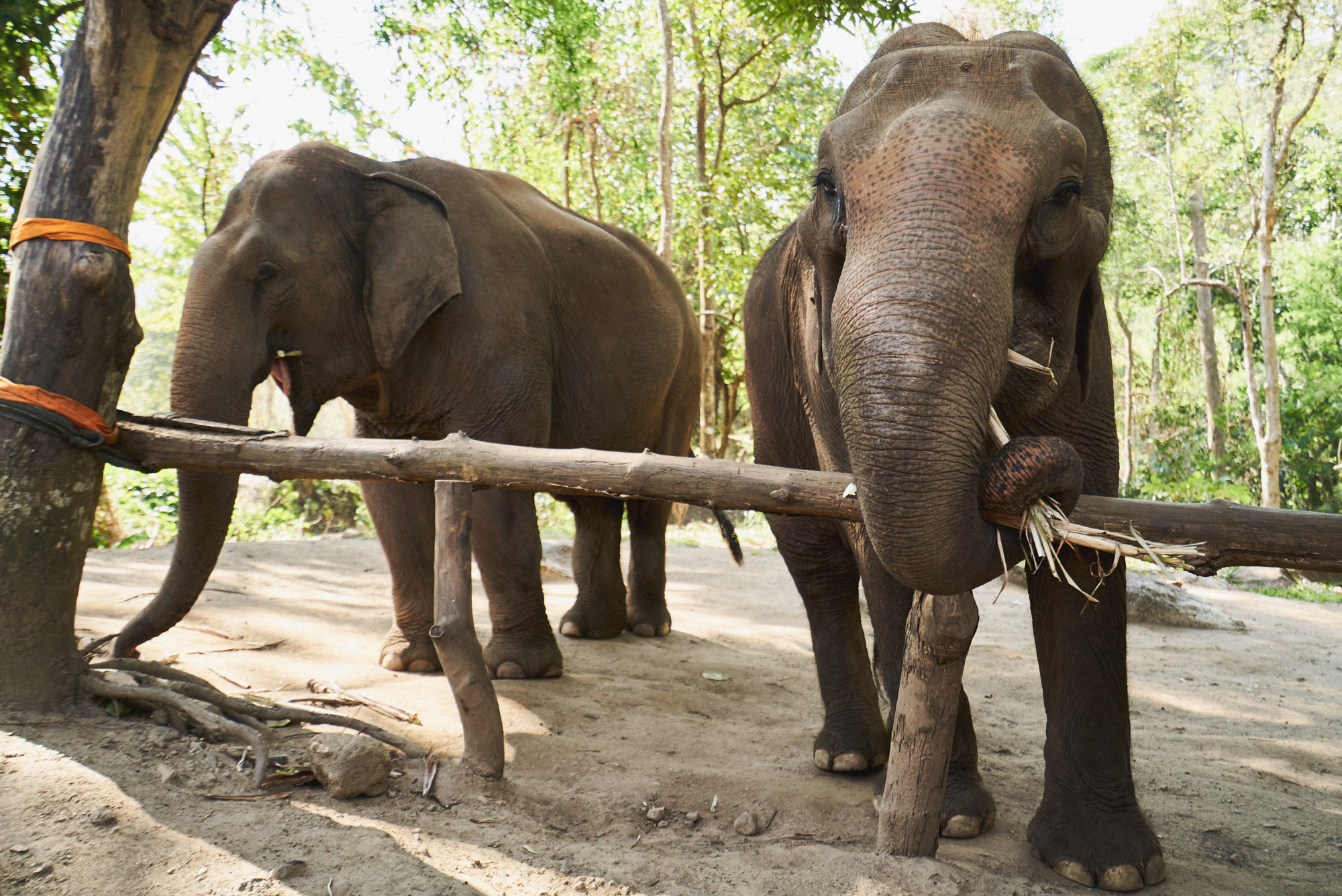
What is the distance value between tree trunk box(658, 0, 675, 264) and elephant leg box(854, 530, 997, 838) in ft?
28.7

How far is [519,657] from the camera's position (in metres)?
5.12

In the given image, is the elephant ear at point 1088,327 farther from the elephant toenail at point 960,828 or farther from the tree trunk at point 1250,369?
the tree trunk at point 1250,369

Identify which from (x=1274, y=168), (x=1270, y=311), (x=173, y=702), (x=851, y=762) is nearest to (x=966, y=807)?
(x=851, y=762)

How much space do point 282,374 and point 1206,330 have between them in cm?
2049

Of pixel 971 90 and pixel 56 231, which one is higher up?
pixel 971 90

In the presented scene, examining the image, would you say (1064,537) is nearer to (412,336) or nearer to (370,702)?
(370,702)

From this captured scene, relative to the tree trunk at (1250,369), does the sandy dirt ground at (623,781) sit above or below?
below

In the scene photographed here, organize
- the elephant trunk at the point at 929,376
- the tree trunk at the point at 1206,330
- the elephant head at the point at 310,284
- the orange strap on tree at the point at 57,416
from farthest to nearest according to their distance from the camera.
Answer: the tree trunk at the point at 1206,330, the elephant head at the point at 310,284, the orange strap on tree at the point at 57,416, the elephant trunk at the point at 929,376

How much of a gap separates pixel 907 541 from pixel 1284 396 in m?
16.7

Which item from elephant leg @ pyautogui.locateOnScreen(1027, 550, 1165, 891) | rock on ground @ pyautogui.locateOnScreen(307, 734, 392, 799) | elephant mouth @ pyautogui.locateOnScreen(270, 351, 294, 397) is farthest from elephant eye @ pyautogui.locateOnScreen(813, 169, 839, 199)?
elephant mouth @ pyautogui.locateOnScreen(270, 351, 294, 397)

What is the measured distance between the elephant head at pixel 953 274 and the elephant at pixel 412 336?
93.9 inches

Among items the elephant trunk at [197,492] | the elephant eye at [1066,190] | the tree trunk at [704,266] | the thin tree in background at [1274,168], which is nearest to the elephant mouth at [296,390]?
the elephant trunk at [197,492]

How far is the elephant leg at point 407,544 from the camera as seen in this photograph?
17.8 feet

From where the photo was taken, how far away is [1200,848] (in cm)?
344
